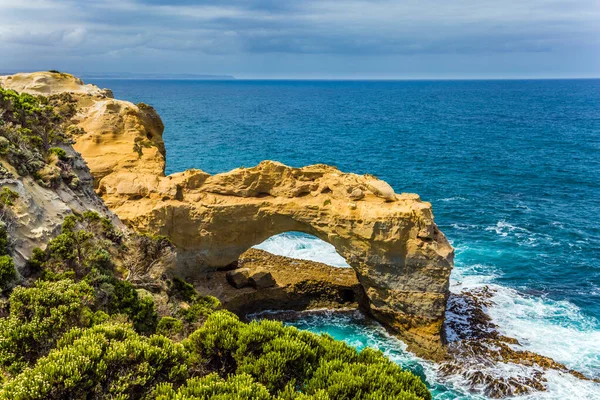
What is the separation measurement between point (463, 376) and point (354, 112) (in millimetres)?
139904

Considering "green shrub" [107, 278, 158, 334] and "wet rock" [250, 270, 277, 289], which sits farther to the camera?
"wet rock" [250, 270, 277, 289]

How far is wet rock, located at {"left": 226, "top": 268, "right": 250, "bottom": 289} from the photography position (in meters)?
34.9

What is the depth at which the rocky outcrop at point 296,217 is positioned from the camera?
30.2 m

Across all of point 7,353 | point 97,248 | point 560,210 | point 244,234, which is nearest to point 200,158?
point 244,234

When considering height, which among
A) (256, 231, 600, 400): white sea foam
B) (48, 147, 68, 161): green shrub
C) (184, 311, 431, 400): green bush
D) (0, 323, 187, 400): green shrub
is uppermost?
(48, 147, 68, 161): green shrub

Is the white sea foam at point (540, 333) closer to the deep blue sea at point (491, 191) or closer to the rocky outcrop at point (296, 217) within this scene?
the deep blue sea at point (491, 191)

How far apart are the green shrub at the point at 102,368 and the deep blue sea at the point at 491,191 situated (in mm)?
18931

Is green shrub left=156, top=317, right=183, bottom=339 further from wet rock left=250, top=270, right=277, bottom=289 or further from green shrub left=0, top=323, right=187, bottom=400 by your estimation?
wet rock left=250, top=270, right=277, bottom=289

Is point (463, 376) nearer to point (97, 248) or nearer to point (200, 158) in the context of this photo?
point (97, 248)

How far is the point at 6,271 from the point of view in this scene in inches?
643

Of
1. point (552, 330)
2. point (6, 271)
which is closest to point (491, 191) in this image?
point (552, 330)

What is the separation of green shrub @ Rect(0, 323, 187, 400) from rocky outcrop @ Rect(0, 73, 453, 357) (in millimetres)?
18711

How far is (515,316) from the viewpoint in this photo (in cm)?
3381

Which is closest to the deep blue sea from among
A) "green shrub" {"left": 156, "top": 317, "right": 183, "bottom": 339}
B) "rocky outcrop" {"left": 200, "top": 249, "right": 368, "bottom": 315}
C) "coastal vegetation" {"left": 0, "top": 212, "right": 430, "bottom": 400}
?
"rocky outcrop" {"left": 200, "top": 249, "right": 368, "bottom": 315}
